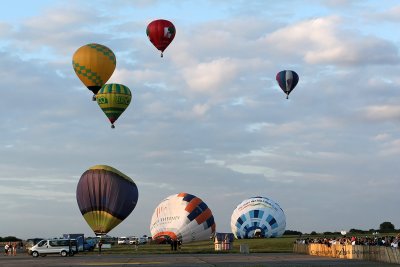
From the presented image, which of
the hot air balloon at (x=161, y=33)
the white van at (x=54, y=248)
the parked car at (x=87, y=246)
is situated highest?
the hot air balloon at (x=161, y=33)

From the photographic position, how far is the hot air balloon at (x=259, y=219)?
96.8m

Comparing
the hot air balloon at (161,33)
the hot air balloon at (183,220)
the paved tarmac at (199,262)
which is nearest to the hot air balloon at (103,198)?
the hot air balloon at (183,220)

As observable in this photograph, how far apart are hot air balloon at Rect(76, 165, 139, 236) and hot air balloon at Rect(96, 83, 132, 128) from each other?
6992 mm

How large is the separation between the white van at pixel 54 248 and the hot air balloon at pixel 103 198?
1486 centimetres

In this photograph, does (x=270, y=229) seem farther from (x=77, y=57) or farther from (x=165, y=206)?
(x=77, y=57)

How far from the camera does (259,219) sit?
96812mm

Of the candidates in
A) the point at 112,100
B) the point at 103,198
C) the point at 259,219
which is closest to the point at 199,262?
the point at 112,100

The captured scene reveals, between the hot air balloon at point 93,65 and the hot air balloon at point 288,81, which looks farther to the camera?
the hot air balloon at point 288,81

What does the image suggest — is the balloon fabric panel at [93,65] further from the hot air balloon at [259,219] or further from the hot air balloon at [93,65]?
the hot air balloon at [259,219]

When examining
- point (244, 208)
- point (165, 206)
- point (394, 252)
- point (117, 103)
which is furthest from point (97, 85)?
point (394, 252)

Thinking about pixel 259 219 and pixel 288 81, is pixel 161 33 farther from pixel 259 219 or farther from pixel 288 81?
pixel 259 219

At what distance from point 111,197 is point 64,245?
1645cm

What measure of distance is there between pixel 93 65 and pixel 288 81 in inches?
870

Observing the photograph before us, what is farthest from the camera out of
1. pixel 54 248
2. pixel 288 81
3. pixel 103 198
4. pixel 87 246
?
pixel 288 81
